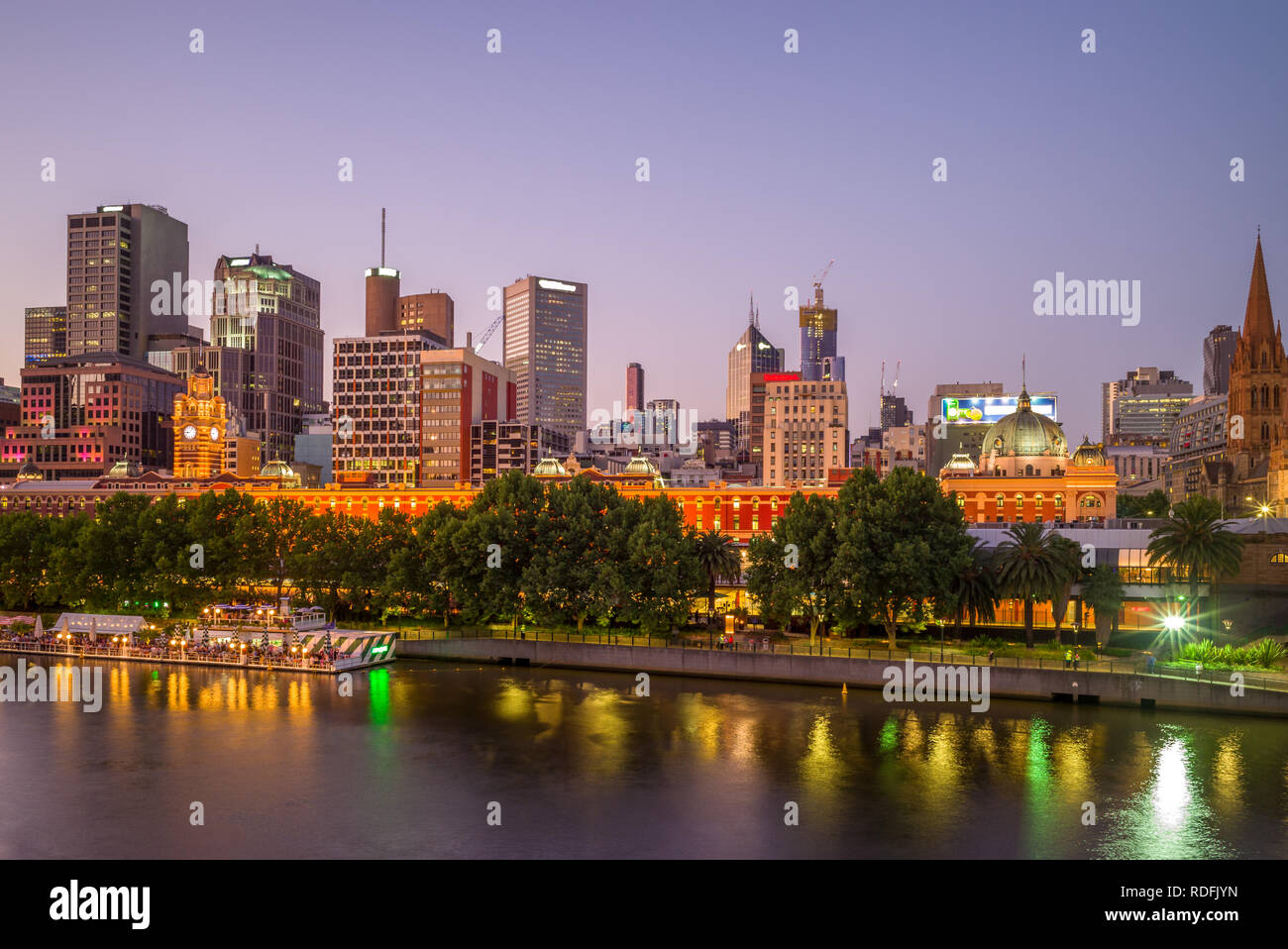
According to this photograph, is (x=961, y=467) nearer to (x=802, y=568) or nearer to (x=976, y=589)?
(x=976, y=589)

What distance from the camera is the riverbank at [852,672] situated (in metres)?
57.6

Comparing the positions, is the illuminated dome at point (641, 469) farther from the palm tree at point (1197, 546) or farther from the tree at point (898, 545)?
the palm tree at point (1197, 546)

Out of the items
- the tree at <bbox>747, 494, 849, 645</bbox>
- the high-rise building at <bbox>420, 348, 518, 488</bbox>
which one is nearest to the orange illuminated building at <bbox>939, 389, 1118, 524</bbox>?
the tree at <bbox>747, 494, 849, 645</bbox>

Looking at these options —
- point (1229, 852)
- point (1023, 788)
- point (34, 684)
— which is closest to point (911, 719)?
point (1023, 788)

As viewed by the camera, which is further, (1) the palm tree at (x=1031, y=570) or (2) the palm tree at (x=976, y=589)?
(2) the palm tree at (x=976, y=589)

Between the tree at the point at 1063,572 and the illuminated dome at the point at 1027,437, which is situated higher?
the illuminated dome at the point at 1027,437

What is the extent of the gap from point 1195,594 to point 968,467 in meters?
72.0

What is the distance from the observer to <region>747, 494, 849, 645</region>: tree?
233 feet

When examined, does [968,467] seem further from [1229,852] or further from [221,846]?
[221,846]

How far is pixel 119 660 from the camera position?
76125 millimetres

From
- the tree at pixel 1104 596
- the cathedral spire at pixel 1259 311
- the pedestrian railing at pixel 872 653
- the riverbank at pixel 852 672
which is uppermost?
the cathedral spire at pixel 1259 311

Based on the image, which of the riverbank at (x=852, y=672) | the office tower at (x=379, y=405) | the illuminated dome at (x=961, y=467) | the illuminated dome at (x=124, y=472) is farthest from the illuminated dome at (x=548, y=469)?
the illuminated dome at (x=124, y=472)

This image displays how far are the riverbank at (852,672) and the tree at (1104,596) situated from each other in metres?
7.89

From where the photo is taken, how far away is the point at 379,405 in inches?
7613
